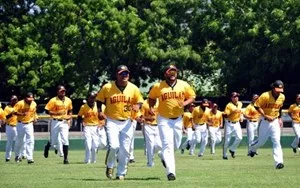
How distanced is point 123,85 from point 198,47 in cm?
4349

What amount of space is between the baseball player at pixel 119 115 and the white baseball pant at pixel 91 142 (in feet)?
29.9

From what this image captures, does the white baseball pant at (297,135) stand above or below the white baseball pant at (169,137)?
above

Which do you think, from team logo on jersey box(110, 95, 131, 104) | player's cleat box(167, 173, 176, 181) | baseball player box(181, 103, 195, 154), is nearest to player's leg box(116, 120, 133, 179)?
team logo on jersey box(110, 95, 131, 104)

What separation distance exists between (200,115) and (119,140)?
62.2 feet

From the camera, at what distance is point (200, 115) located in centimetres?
3912

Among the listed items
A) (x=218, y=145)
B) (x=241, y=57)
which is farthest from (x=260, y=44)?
(x=218, y=145)

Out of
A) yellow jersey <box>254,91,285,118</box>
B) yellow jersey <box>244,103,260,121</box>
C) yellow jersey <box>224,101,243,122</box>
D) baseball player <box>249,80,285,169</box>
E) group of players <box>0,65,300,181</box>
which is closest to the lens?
group of players <box>0,65,300,181</box>

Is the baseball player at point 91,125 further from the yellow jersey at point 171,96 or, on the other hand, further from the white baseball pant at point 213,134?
the yellow jersey at point 171,96

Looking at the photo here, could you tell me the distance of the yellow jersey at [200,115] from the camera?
3903 cm

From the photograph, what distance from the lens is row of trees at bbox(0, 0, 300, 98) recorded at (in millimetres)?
60062

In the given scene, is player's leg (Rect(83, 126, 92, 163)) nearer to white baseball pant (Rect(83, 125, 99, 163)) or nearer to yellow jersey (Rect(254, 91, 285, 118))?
white baseball pant (Rect(83, 125, 99, 163))

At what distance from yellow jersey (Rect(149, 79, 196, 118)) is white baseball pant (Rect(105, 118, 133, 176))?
759mm

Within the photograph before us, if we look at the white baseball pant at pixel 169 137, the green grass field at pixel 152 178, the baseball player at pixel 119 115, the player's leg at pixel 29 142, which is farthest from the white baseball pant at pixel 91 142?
the white baseball pant at pixel 169 137

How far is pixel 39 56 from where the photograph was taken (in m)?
60.4
